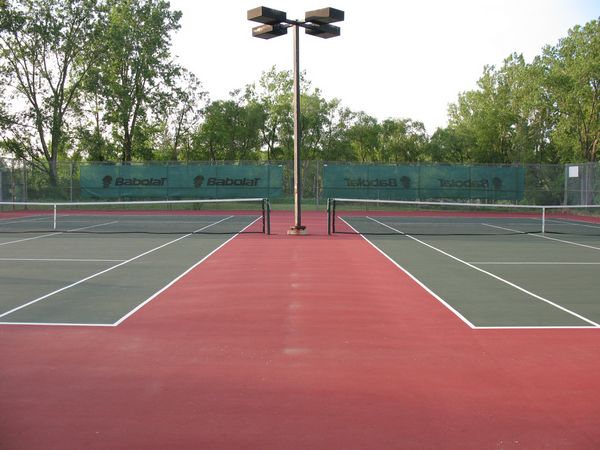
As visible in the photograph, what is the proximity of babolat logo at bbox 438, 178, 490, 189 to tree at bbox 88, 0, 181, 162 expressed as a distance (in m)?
21.5

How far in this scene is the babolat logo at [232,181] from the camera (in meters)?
31.7

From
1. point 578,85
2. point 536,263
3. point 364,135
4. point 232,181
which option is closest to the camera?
point 536,263

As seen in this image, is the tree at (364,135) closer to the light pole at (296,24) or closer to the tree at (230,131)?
the tree at (230,131)

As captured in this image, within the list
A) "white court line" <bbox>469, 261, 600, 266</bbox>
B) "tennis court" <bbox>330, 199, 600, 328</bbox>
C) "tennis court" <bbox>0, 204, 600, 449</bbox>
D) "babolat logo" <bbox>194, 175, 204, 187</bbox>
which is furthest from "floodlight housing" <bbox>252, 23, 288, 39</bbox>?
"babolat logo" <bbox>194, 175, 204, 187</bbox>

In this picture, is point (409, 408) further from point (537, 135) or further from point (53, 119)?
point (537, 135)

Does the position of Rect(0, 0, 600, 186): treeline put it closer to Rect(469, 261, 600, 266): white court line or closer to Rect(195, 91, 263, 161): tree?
Rect(195, 91, 263, 161): tree

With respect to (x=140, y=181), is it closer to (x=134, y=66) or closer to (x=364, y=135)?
(x=134, y=66)

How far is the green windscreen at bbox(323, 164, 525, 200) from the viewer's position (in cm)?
3158

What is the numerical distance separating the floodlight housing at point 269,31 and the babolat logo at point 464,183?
18.4m

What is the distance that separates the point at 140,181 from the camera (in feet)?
105

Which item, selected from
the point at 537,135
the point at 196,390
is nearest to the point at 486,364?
the point at 196,390

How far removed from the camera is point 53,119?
3819cm

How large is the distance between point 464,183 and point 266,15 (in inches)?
786

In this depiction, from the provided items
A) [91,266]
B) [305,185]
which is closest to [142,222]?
[305,185]
